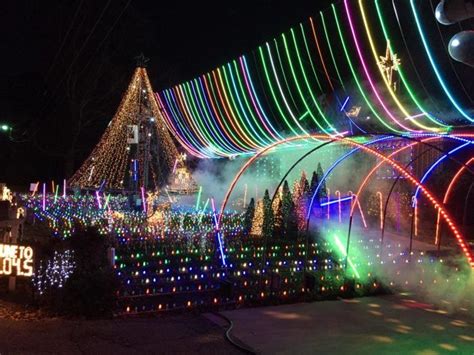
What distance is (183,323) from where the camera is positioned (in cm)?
761

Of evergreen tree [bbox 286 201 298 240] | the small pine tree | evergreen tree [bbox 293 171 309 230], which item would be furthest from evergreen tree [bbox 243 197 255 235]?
evergreen tree [bbox 293 171 309 230]

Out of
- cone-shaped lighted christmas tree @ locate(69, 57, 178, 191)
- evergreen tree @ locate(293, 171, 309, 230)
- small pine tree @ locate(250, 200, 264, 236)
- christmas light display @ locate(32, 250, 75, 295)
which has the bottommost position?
christmas light display @ locate(32, 250, 75, 295)

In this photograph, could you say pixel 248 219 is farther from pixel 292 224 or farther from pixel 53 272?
pixel 53 272

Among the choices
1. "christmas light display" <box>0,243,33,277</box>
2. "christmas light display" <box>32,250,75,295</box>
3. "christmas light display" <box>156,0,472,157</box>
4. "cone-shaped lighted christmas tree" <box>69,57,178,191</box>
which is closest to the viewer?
"christmas light display" <box>32,250,75,295</box>

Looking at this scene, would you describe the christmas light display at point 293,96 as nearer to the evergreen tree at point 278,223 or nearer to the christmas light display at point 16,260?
the evergreen tree at point 278,223

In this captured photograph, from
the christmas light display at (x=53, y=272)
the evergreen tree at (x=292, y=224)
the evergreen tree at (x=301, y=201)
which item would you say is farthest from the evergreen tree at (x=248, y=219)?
the christmas light display at (x=53, y=272)

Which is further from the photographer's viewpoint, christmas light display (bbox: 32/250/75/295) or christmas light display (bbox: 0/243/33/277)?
christmas light display (bbox: 0/243/33/277)

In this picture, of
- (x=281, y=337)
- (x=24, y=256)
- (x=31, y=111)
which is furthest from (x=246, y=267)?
(x=31, y=111)

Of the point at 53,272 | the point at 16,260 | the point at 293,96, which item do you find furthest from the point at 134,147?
the point at 53,272

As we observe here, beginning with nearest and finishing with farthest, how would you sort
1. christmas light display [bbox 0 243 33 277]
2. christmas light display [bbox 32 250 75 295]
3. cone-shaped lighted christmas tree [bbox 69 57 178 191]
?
1. christmas light display [bbox 32 250 75 295]
2. christmas light display [bbox 0 243 33 277]
3. cone-shaped lighted christmas tree [bbox 69 57 178 191]

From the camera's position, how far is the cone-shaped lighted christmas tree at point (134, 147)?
19781 mm

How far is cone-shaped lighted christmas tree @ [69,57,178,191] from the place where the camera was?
19781 millimetres

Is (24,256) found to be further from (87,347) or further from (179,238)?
(179,238)

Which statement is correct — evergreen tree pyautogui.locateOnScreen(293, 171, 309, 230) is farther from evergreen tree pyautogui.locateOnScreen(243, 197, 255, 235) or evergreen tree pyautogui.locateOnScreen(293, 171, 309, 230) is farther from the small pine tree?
evergreen tree pyautogui.locateOnScreen(243, 197, 255, 235)
